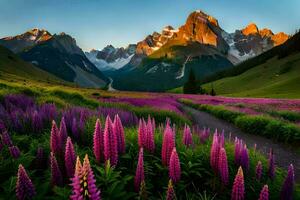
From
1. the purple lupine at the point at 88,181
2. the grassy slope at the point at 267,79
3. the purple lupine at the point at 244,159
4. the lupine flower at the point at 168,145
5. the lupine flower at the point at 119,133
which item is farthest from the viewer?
the grassy slope at the point at 267,79

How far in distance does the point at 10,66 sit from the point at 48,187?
193 metres

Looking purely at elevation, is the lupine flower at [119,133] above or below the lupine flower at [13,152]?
above

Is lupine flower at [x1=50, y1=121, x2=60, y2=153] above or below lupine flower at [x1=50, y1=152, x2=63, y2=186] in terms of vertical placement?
above

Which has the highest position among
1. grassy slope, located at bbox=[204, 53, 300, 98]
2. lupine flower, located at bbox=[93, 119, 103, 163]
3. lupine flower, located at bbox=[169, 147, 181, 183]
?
grassy slope, located at bbox=[204, 53, 300, 98]

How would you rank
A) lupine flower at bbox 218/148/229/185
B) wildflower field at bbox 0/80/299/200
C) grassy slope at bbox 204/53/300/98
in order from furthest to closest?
1. grassy slope at bbox 204/53/300/98
2. lupine flower at bbox 218/148/229/185
3. wildflower field at bbox 0/80/299/200

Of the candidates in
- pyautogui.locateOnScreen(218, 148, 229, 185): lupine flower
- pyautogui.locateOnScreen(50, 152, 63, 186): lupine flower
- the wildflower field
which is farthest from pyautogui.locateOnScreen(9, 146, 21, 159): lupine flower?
pyautogui.locateOnScreen(218, 148, 229, 185): lupine flower

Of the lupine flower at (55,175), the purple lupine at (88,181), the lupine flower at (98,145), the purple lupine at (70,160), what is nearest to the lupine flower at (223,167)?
the lupine flower at (98,145)

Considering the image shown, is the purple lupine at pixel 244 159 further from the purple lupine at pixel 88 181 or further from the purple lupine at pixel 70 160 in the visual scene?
the purple lupine at pixel 88 181

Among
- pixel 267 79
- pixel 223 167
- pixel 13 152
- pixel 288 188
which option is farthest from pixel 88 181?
pixel 267 79

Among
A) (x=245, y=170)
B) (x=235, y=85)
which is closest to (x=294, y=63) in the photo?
(x=235, y=85)

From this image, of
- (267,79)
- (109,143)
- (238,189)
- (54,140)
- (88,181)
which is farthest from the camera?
(267,79)

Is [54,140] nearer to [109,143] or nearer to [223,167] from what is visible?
[109,143]

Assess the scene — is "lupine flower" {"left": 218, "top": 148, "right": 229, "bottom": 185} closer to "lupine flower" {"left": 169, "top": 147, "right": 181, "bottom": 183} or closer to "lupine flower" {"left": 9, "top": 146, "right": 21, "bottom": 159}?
"lupine flower" {"left": 169, "top": 147, "right": 181, "bottom": 183}

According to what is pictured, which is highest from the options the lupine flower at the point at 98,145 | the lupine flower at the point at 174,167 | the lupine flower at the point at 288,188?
the lupine flower at the point at 98,145
